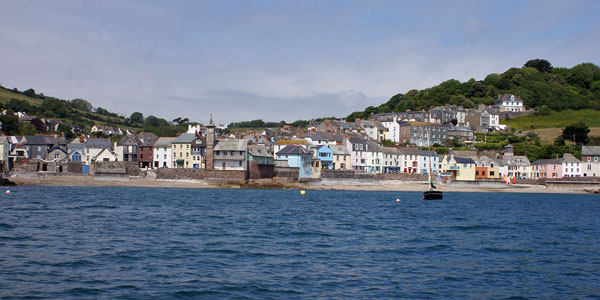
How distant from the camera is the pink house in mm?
94875

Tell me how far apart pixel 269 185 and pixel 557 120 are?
310 ft

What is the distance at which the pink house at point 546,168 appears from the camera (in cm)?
9488

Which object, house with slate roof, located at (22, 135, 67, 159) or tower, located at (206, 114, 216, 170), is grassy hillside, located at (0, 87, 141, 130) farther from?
tower, located at (206, 114, 216, 170)

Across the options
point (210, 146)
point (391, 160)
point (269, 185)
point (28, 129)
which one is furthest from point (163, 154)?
point (391, 160)

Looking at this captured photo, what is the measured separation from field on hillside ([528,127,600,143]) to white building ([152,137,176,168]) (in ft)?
262

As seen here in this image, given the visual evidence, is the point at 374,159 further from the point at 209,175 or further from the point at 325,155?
the point at 209,175

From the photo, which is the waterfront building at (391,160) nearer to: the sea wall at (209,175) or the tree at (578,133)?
the sea wall at (209,175)

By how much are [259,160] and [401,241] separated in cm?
5617

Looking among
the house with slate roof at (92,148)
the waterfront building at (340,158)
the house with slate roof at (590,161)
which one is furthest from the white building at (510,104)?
the house with slate roof at (92,148)

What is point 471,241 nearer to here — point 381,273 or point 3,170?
point 381,273

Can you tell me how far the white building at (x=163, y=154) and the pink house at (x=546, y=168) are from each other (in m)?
66.7

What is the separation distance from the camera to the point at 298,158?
84750 millimetres

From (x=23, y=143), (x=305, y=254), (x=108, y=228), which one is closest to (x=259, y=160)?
(x=23, y=143)

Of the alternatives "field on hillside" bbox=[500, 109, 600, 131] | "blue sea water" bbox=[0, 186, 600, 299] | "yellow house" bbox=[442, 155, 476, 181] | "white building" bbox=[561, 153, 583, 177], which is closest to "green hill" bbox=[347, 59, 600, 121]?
"field on hillside" bbox=[500, 109, 600, 131]
